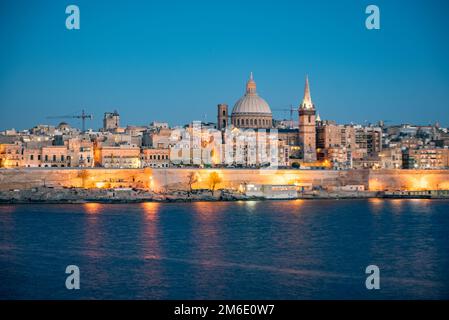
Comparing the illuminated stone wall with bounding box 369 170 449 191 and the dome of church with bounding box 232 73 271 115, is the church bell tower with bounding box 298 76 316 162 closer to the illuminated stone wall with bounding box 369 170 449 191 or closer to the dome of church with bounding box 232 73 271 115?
the dome of church with bounding box 232 73 271 115

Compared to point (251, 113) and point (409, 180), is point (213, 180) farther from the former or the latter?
point (251, 113)

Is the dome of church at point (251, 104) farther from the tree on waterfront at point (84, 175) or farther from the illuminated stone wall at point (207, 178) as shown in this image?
the tree on waterfront at point (84, 175)

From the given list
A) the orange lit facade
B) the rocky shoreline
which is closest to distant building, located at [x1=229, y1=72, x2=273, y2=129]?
the orange lit facade

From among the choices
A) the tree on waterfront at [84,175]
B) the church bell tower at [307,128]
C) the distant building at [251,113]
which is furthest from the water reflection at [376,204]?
the distant building at [251,113]

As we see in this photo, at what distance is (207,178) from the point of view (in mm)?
34812

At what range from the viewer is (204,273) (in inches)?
566

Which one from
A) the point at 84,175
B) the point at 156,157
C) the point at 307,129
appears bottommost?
the point at 84,175

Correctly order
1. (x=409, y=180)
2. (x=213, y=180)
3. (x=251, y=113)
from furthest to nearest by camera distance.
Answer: (x=251, y=113)
(x=409, y=180)
(x=213, y=180)

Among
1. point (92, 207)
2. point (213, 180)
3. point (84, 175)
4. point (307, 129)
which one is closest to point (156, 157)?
point (213, 180)

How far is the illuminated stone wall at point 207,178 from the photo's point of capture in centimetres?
3216

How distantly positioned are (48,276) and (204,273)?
8.43ft
